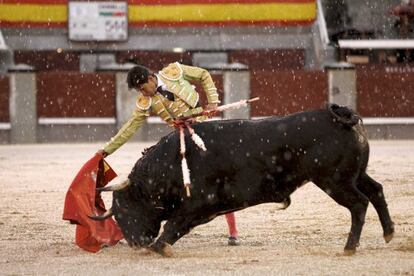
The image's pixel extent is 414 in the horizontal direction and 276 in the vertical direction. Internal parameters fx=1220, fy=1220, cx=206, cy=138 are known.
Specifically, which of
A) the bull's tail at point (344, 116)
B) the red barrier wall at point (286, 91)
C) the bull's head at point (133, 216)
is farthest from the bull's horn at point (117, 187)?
the red barrier wall at point (286, 91)

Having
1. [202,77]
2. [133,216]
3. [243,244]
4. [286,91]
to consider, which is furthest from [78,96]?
[133,216]

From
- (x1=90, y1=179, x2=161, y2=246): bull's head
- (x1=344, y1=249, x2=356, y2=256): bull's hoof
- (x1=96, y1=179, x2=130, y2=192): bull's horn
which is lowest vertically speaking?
(x1=344, y1=249, x2=356, y2=256): bull's hoof

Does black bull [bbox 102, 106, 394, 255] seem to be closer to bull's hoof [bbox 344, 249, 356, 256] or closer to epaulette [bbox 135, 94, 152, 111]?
bull's hoof [bbox 344, 249, 356, 256]

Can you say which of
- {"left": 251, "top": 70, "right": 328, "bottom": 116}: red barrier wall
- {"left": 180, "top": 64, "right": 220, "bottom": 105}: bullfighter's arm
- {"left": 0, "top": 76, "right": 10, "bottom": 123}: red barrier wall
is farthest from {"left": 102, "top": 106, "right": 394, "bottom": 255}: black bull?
{"left": 0, "top": 76, "right": 10, "bottom": 123}: red barrier wall

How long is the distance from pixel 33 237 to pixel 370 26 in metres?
15.9

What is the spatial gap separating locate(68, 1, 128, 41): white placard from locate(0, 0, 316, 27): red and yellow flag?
0.65ft

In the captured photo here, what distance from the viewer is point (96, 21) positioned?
21.4 metres

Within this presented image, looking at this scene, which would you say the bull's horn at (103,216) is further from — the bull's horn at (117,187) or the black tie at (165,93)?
the black tie at (165,93)

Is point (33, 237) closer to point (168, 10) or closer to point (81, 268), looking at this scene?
point (81, 268)

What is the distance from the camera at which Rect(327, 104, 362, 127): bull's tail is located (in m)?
5.93

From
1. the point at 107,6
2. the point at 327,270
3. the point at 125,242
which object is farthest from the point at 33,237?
the point at 107,6

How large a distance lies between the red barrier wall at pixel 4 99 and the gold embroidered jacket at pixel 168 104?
12468 millimetres

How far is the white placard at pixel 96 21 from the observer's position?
70.1ft

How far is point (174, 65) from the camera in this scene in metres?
6.63
